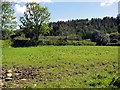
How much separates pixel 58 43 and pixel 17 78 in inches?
1979

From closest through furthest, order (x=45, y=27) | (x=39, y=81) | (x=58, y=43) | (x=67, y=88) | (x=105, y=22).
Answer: (x=67, y=88) < (x=39, y=81) < (x=58, y=43) < (x=45, y=27) < (x=105, y=22)

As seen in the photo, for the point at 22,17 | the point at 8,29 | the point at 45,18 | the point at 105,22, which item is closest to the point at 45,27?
the point at 45,18

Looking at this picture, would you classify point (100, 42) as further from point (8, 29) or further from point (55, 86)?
point (55, 86)

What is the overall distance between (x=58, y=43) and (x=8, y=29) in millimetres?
12435

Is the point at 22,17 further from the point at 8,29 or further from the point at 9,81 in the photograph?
the point at 9,81

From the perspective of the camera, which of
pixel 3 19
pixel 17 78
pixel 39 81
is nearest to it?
pixel 39 81

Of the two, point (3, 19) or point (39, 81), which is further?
point (3, 19)

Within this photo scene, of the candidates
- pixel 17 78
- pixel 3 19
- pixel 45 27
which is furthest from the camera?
pixel 45 27

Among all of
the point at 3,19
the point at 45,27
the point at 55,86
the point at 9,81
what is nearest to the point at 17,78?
the point at 9,81

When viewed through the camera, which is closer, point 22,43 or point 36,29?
point 22,43

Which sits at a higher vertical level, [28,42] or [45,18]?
[45,18]

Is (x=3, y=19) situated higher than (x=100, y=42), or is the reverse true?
(x=3, y=19)

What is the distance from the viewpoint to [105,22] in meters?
118

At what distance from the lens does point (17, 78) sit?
14250mm
